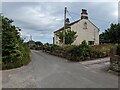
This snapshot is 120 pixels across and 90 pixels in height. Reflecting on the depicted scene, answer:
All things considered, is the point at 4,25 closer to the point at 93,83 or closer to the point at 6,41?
the point at 6,41

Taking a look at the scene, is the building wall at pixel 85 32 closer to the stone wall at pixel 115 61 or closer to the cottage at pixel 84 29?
the cottage at pixel 84 29

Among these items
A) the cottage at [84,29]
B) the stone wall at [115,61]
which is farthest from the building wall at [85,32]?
the stone wall at [115,61]

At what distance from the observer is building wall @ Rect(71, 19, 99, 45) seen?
151 feet

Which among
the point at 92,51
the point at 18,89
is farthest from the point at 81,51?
the point at 18,89

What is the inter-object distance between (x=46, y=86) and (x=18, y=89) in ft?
4.50

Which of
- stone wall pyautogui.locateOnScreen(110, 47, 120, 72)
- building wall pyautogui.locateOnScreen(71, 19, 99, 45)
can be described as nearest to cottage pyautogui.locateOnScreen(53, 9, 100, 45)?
building wall pyautogui.locateOnScreen(71, 19, 99, 45)

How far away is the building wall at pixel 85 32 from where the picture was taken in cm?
4591

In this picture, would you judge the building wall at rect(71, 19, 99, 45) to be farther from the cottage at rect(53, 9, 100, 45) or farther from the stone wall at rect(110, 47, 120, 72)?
the stone wall at rect(110, 47, 120, 72)

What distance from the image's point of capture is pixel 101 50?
26094 millimetres

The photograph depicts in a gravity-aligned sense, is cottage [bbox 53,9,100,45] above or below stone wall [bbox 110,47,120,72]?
above

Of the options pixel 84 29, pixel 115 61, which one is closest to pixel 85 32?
pixel 84 29

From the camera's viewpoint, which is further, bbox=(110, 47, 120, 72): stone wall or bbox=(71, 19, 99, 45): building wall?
bbox=(71, 19, 99, 45): building wall

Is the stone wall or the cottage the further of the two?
the cottage

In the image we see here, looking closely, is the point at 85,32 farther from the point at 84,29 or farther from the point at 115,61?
the point at 115,61
